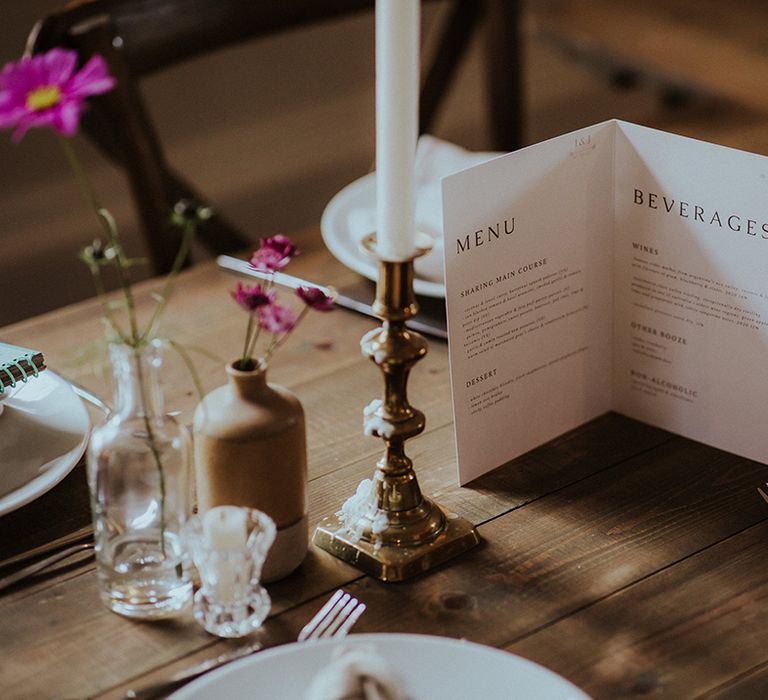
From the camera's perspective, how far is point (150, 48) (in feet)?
5.20

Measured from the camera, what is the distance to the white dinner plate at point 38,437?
907 millimetres

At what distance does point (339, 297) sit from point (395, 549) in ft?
1.53

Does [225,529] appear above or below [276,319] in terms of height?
below

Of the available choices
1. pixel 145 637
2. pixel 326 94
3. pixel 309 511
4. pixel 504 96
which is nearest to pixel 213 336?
pixel 309 511

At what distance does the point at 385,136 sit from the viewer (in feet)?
2.49

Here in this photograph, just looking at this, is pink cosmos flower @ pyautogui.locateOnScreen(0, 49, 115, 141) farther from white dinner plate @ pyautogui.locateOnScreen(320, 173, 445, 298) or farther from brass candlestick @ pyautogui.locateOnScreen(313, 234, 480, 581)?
white dinner plate @ pyautogui.locateOnScreen(320, 173, 445, 298)

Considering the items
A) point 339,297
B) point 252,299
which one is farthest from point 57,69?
point 339,297

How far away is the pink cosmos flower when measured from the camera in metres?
0.63

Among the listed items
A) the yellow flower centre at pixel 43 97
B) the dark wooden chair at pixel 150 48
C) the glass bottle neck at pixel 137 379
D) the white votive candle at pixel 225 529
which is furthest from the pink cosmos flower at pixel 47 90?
the dark wooden chair at pixel 150 48

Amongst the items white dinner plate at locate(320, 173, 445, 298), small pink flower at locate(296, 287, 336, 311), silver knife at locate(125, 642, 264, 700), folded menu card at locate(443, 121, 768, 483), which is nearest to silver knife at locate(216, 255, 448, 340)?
white dinner plate at locate(320, 173, 445, 298)

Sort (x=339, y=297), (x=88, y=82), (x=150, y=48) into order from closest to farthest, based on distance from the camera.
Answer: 1. (x=88, y=82)
2. (x=339, y=297)
3. (x=150, y=48)

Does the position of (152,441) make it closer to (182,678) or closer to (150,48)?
(182,678)

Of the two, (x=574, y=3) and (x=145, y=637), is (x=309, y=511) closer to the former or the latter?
(x=145, y=637)

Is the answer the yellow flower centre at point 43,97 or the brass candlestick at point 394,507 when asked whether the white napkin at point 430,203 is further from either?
the yellow flower centre at point 43,97
